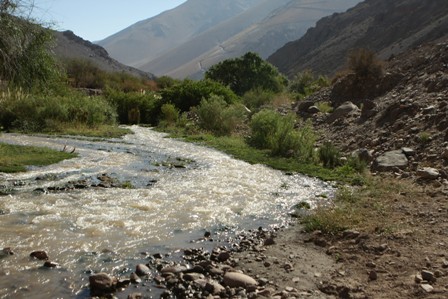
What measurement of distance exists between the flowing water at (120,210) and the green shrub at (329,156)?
5.65 feet

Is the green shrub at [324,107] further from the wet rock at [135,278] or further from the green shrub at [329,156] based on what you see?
the wet rock at [135,278]

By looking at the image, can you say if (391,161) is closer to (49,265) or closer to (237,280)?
(237,280)

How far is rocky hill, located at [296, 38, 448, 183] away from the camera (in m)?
11.0

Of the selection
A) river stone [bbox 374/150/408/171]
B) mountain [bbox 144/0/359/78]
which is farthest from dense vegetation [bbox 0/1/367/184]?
mountain [bbox 144/0/359/78]

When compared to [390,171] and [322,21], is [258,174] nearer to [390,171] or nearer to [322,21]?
[390,171]

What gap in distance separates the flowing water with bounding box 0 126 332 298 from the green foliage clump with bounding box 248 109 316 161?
1.82 metres

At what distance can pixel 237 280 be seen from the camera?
15.6ft

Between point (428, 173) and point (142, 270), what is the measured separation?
23.0ft

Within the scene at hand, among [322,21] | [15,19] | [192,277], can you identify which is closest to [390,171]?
[192,277]

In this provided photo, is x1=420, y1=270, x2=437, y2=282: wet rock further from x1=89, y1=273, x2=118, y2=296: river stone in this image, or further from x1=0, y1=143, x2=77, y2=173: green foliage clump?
x1=0, y1=143, x2=77, y2=173: green foliage clump

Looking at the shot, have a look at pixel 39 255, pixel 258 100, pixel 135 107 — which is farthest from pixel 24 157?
pixel 258 100

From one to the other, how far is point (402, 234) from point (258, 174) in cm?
563

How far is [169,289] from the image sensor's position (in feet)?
15.1

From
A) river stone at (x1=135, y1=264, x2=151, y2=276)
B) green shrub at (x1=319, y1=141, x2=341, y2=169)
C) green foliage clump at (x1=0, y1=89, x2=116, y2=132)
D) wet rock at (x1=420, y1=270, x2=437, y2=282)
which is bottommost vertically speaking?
green shrub at (x1=319, y1=141, x2=341, y2=169)
